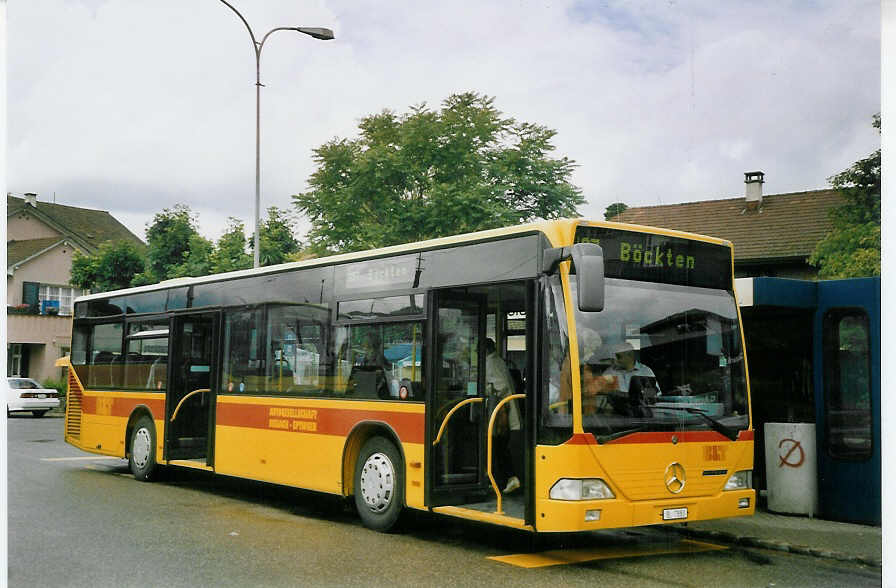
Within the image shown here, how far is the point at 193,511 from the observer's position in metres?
11.1

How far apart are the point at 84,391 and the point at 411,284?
849 cm

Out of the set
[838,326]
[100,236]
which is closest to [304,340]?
[838,326]

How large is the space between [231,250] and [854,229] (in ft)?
57.9

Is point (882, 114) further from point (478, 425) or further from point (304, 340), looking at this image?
point (304, 340)

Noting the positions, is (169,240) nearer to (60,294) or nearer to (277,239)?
(60,294)

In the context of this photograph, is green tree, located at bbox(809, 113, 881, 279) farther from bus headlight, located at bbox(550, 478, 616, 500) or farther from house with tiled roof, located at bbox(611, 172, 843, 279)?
bus headlight, located at bbox(550, 478, 616, 500)

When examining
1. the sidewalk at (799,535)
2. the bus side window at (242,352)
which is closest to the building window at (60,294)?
the bus side window at (242,352)

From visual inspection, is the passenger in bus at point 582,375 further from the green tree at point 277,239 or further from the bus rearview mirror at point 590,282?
the green tree at point 277,239

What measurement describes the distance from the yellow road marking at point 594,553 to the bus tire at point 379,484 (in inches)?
54.0

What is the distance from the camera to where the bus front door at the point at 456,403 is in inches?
357

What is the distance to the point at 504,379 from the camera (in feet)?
30.1

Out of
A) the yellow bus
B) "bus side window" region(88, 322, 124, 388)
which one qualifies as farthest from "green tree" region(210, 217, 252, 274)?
the yellow bus

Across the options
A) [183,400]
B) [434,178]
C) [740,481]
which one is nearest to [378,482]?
[740,481]

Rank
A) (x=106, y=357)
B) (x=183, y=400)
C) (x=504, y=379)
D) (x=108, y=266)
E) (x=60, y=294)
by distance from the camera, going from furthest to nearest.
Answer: (x=108, y=266), (x=60, y=294), (x=106, y=357), (x=183, y=400), (x=504, y=379)
